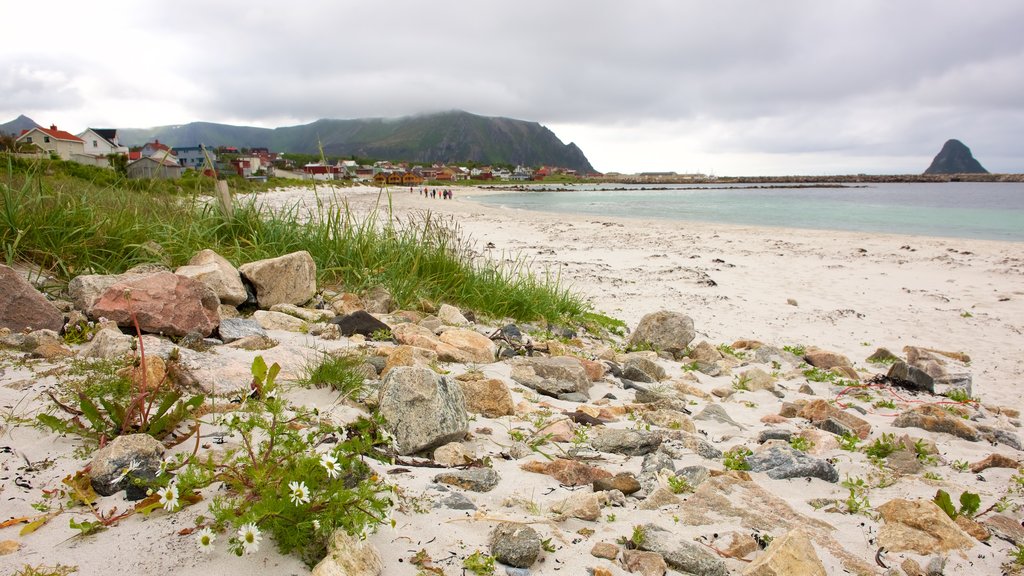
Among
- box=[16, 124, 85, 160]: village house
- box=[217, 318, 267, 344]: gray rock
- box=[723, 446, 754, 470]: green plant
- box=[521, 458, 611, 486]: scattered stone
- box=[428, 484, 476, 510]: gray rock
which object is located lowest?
box=[723, 446, 754, 470]: green plant

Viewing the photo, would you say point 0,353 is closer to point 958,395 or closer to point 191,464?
point 191,464

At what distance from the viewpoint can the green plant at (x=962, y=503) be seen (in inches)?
101

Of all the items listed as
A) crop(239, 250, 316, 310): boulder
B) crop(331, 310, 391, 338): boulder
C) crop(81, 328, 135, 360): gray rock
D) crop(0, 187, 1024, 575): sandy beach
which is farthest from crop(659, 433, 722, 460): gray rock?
crop(239, 250, 316, 310): boulder

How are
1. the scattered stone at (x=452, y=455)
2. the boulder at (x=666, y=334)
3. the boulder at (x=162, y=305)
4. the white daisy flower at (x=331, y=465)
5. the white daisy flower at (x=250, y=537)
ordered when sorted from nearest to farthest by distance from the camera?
1. the white daisy flower at (x=250, y=537)
2. the white daisy flower at (x=331, y=465)
3. the scattered stone at (x=452, y=455)
4. the boulder at (x=162, y=305)
5. the boulder at (x=666, y=334)

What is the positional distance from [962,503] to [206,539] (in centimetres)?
309

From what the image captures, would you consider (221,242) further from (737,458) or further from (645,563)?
(645,563)

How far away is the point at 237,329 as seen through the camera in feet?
14.0

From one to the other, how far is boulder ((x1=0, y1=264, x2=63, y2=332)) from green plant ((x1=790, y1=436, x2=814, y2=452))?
476cm

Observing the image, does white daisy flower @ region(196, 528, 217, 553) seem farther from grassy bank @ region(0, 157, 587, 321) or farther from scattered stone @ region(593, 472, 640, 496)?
grassy bank @ region(0, 157, 587, 321)

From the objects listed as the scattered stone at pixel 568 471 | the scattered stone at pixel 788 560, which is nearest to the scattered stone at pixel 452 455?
the scattered stone at pixel 568 471

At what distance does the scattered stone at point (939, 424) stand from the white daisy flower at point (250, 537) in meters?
4.39

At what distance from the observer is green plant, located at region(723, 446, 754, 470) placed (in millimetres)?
3055

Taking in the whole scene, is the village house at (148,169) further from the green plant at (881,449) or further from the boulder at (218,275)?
the green plant at (881,449)

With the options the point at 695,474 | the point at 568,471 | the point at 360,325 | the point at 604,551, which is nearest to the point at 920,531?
the point at 695,474
